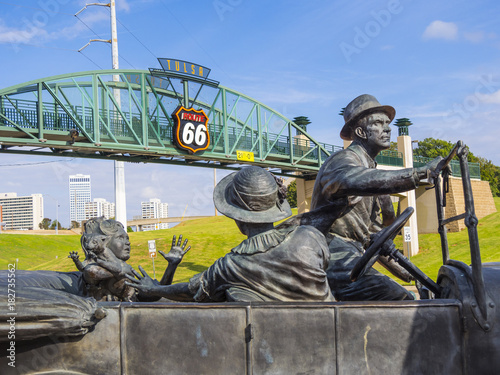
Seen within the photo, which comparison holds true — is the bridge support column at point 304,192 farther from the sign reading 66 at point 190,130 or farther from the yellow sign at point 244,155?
the sign reading 66 at point 190,130


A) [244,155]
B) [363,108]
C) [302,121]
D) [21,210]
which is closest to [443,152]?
[302,121]

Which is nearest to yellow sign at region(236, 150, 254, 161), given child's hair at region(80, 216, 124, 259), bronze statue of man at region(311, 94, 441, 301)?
child's hair at region(80, 216, 124, 259)

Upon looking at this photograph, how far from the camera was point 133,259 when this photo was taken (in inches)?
1096

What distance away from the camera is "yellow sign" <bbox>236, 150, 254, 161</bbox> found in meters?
29.7

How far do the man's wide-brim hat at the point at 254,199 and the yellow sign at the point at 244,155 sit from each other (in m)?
26.0

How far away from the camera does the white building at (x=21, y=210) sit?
134 meters

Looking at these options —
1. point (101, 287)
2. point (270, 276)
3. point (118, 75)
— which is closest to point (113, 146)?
point (118, 75)

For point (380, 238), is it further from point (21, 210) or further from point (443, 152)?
point (21, 210)

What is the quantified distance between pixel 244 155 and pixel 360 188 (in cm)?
2698

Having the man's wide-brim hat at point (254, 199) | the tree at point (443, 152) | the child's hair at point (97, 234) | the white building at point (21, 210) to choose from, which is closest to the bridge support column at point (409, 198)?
the tree at point (443, 152)

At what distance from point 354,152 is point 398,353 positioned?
1.65m

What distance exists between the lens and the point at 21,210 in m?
154

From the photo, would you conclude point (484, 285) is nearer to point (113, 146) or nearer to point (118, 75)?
point (113, 146)

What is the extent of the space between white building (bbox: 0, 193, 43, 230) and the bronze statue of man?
138097 mm
